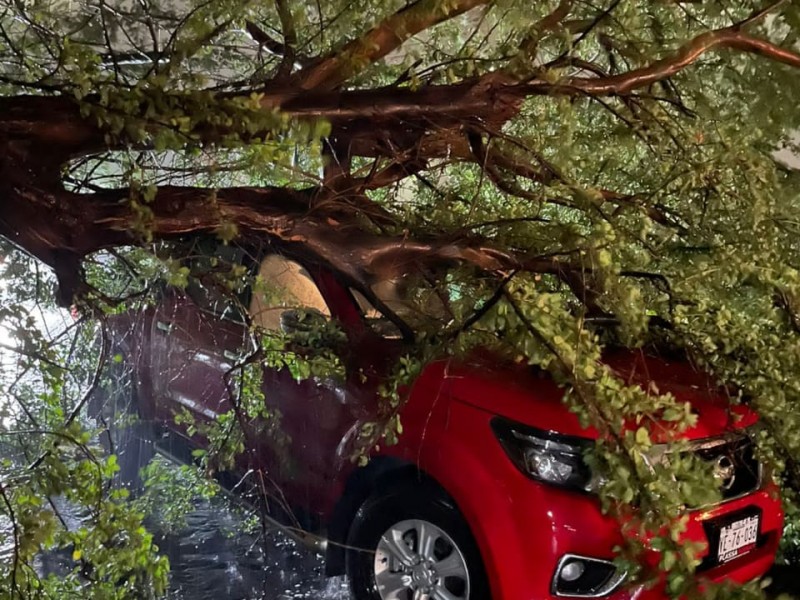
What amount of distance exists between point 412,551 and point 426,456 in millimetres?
359

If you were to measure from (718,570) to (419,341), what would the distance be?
1.27 m

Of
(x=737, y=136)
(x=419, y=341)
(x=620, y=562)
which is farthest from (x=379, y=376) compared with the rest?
(x=737, y=136)

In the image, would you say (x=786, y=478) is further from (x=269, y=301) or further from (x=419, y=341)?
(x=269, y=301)

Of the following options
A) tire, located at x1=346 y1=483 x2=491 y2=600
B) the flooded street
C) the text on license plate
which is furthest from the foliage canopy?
the flooded street

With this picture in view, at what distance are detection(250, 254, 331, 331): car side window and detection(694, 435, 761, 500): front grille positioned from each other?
4.76 ft

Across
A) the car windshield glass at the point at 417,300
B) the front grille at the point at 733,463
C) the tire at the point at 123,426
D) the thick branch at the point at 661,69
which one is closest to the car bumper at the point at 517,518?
the front grille at the point at 733,463

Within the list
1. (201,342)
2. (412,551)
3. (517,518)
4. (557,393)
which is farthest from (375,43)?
(412,551)

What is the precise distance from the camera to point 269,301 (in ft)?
8.07

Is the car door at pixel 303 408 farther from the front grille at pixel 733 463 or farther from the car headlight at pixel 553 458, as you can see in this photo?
the front grille at pixel 733 463

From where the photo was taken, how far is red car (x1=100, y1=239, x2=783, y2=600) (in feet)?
7.12

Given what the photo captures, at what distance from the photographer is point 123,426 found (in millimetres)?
2893

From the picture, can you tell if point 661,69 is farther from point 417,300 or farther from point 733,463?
point 733,463

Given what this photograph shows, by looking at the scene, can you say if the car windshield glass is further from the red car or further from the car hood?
the car hood

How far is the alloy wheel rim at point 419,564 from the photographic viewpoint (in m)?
2.34
